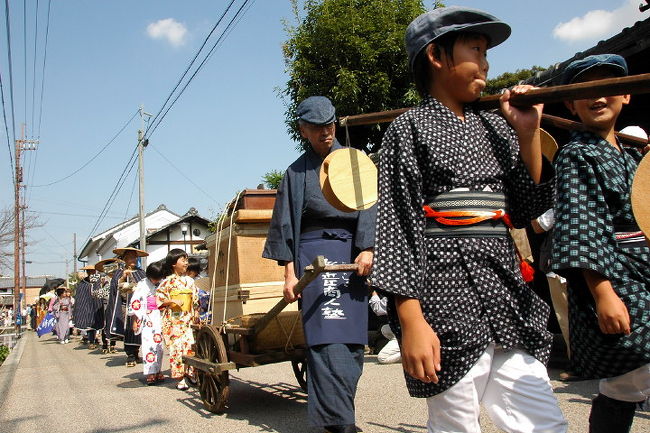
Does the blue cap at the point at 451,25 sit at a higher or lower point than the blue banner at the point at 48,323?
higher

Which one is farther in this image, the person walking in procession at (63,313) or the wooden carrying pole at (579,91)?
the person walking in procession at (63,313)

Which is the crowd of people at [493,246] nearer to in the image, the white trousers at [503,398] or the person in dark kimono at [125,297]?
the white trousers at [503,398]

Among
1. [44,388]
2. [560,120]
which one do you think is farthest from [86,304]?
[560,120]

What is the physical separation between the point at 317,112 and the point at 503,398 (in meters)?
2.52

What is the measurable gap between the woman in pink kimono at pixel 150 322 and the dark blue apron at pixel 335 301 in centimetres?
456

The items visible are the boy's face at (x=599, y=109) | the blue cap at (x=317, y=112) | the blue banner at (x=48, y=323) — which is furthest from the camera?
the blue banner at (x=48, y=323)

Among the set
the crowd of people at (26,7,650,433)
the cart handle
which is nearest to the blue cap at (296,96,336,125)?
the cart handle

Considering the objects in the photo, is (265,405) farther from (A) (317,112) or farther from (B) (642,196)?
(B) (642,196)

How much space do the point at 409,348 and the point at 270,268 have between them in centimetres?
374

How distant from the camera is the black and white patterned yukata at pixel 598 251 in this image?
214cm

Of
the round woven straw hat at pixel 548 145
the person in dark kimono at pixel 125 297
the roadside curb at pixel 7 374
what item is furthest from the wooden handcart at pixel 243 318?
the person in dark kimono at pixel 125 297

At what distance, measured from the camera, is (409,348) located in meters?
1.78

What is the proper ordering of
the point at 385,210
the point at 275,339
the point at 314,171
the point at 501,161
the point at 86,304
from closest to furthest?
1. the point at 385,210
2. the point at 501,161
3. the point at 314,171
4. the point at 275,339
5. the point at 86,304

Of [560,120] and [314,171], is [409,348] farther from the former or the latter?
[314,171]
